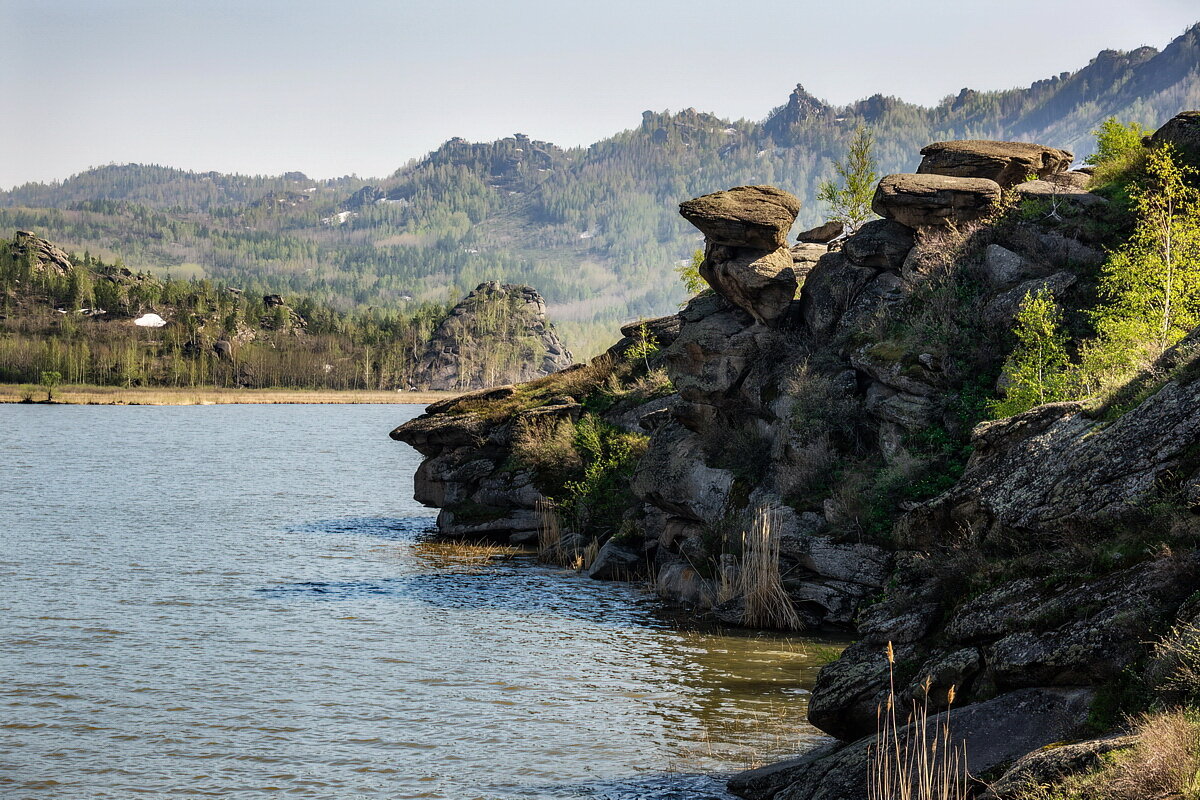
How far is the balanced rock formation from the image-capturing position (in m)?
30.8

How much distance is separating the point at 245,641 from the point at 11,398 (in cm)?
14603

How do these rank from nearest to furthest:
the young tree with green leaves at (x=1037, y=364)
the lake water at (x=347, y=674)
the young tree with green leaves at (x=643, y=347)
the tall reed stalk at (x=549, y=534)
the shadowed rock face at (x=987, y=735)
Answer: the shadowed rock face at (x=987, y=735) → the lake water at (x=347, y=674) → the young tree with green leaves at (x=1037, y=364) → the tall reed stalk at (x=549, y=534) → the young tree with green leaves at (x=643, y=347)

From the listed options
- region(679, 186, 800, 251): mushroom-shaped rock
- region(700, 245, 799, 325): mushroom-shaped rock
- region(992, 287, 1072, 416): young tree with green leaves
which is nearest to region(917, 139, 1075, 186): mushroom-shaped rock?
region(679, 186, 800, 251): mushroom-shaped rock

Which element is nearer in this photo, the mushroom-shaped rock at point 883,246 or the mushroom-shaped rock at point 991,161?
the mushroom-shaped rock at point 883,246

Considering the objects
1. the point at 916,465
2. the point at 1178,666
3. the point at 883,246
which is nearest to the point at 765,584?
the point at 916,465

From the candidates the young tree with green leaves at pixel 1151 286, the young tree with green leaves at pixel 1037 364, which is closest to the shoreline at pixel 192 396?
the young tree with green leaves at pixel 1037 364

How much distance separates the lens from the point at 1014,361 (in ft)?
74.2

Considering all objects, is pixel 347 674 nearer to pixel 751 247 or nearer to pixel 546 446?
pixel 751 247

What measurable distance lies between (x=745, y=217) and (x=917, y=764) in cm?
2302

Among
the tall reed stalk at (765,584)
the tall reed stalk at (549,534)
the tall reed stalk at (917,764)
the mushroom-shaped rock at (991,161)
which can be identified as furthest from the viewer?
the tall reed stalk at (549,534)

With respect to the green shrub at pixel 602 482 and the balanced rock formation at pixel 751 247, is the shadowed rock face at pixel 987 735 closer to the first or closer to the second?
the balanced rock formation at pixel 751 247

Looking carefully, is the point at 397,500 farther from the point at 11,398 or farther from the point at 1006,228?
the point at 11,398

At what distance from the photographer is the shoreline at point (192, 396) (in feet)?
476

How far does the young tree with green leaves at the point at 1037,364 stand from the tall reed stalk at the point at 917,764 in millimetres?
10658
